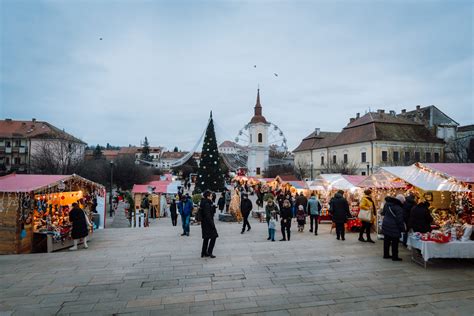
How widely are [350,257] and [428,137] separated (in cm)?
4057

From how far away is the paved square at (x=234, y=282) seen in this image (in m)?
4.56

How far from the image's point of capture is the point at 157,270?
6.34 meters

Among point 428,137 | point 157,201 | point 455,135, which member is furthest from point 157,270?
point 455,135

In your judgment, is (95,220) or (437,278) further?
(95,220)

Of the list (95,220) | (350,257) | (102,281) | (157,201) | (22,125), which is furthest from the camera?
(22,125)

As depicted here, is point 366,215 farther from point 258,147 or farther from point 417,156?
point 258,147

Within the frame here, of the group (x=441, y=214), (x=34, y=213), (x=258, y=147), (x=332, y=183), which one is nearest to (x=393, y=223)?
(x=441, y=214)

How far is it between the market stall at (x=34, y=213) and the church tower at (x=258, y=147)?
5487cm

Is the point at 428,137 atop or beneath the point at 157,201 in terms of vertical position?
atop

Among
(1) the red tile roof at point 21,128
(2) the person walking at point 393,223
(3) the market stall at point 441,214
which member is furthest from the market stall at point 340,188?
(1) the red tile roof at point 21,128

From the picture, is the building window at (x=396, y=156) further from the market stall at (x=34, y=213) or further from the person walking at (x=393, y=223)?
the market stall at (x=34, y=213)

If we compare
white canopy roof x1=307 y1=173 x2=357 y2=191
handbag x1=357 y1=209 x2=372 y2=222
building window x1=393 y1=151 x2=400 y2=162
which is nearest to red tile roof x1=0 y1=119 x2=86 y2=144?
white canopy roof x1=307 y1=173 x2=357 y2=191

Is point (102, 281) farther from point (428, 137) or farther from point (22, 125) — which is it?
point (22, 125)

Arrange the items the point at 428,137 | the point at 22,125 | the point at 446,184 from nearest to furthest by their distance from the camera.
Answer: the point at 446,184 → the point at 428,137 → the point at 22,125
